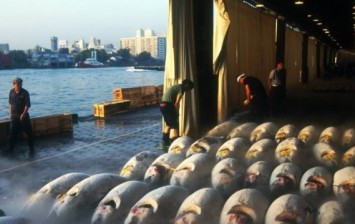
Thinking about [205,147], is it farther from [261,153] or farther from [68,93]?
[68,93]

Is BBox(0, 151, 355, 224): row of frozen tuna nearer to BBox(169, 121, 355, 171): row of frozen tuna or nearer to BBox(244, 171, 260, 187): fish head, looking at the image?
BBox(244, 171, 260, 187): fish head

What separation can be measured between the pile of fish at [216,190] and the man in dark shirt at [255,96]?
408cm

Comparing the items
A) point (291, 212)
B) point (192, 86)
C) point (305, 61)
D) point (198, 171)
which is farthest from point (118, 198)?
point (305, 61)

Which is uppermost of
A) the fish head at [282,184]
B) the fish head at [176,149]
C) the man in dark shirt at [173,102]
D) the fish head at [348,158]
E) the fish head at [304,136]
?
the man in dark shirt at [173,102]

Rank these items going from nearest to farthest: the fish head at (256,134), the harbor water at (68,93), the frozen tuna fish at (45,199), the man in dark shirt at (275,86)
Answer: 1. the frozen tuna fish at (45,199)
2. the fish head at (256,134)
3. the man in dark shirt at (275,86)
4. the harbor water at (68,93)

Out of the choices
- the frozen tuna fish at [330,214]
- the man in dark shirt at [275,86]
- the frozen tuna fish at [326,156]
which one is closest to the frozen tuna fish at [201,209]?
the frozen tuna fish at [330,214]

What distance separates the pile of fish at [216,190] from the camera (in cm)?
521

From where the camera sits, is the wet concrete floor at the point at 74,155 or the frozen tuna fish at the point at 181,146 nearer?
the wet concrete floor at the point at 74,155

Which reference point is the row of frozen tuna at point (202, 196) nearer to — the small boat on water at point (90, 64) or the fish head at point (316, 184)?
the fish head at point (316, 184)

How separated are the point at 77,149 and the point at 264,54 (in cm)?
1288

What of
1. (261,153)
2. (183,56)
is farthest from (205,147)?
(183,56)

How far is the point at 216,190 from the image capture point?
19.1 ft

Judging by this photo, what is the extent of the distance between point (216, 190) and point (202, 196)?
36 cm

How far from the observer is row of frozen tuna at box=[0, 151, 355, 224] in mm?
5172
